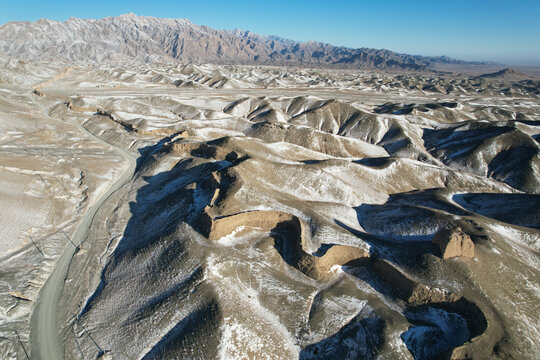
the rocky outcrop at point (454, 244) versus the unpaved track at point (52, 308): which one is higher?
the rocky outcrop at point (454, 244)

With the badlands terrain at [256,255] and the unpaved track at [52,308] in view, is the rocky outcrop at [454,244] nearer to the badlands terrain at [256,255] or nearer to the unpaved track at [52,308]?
the badlands terrain at [256,255]

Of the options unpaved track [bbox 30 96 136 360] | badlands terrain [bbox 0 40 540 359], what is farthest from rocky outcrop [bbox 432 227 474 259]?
unpaved track [bbox 30 96 136 360]

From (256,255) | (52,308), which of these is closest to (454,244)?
(256,255)

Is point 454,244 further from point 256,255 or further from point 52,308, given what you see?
point 52,308

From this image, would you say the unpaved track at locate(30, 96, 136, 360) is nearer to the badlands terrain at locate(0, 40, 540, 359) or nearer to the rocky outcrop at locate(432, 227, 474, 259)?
the badlands terrain at locate(0, 40, 540, 359)

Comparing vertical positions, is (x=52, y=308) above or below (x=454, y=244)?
below

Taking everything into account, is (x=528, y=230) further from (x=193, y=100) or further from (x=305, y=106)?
(x=193, y=100)

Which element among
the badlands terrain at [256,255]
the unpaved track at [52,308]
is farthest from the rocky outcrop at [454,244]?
the unpaved track at [52,308]
